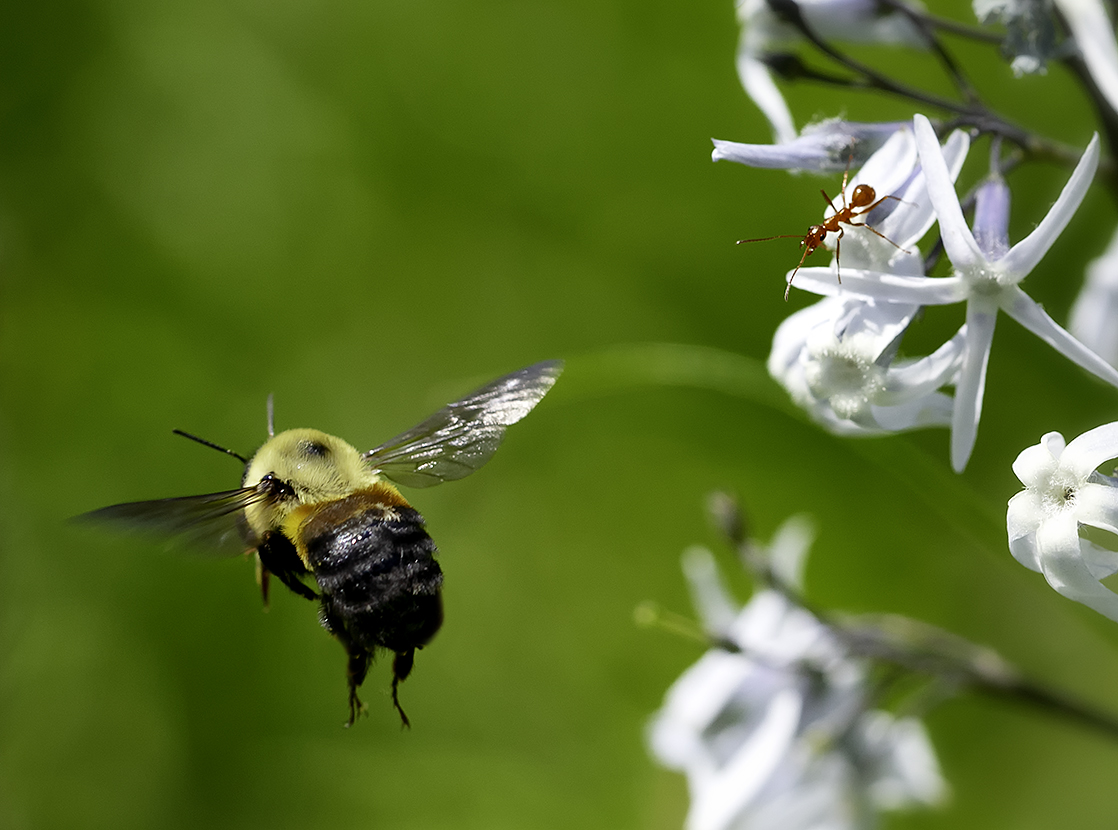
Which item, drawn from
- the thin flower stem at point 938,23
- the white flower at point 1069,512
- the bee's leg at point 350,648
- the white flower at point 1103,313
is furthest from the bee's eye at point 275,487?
the white flower at point 1103,313

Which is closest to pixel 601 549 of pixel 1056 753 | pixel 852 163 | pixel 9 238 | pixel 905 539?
pixel 905 539

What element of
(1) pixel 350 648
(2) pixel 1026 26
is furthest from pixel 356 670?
(2) pixel 1026 26

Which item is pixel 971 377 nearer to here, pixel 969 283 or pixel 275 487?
pixel 969 283

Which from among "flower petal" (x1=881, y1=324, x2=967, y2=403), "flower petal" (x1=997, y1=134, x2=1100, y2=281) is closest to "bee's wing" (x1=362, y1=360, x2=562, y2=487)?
"flower petal" (x1=881, y1=324, x2=967, y2=403)

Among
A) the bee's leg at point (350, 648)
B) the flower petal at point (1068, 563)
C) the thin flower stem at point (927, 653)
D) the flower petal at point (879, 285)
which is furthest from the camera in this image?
the thin flower stem at point (927, 653)

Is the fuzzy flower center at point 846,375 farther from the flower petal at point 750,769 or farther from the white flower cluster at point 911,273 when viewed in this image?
the flower petal at point 750,769

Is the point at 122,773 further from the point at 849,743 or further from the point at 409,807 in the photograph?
the point at 849,743
